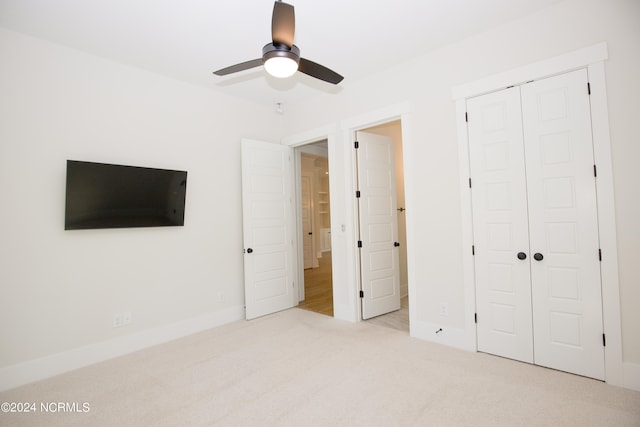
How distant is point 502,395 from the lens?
7.18ft

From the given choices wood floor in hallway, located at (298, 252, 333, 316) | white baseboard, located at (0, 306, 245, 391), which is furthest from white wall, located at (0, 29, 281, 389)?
wood floor in hallway, located at (298, 252, 333, 316)

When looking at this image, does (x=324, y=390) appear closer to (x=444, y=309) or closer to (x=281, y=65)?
(x=444, y=309)

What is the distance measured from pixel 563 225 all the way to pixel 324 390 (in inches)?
90.8


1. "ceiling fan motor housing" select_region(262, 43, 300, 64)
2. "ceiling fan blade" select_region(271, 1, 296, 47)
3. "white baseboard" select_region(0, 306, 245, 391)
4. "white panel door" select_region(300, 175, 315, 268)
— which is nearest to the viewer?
"ceiling fan blade" select_region(271, 1, 296, 47)

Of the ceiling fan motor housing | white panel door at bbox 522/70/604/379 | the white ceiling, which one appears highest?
the white ceiling

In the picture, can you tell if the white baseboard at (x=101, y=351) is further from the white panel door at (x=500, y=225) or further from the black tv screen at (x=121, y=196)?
the white panel door at (x=500, y=225)

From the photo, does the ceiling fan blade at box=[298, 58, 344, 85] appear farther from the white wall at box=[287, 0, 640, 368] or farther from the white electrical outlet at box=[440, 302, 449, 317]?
the white electrical outlet at box=[440, 302, 449, 317]

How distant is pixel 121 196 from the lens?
10.1 feet

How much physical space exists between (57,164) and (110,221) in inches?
26.1

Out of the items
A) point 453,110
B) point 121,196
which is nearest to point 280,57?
point 453,110

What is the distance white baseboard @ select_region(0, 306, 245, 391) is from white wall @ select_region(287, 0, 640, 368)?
8.12 feet

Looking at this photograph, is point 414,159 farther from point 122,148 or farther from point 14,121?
point 14,121

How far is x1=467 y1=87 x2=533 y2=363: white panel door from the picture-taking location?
8.79 feet

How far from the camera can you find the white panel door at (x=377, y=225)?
394 cm
